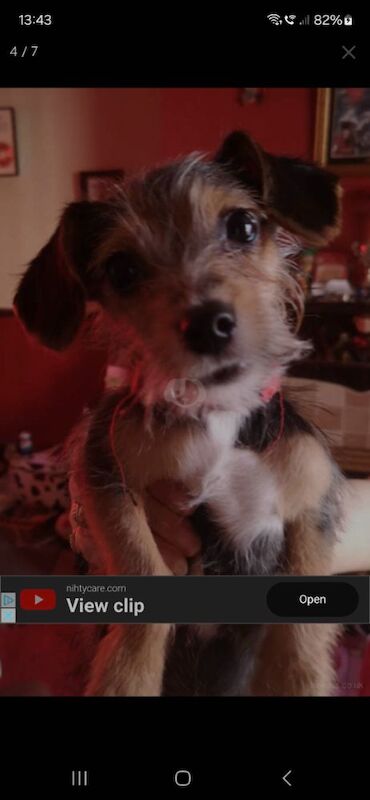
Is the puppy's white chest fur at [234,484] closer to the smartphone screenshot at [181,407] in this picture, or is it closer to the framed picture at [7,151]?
the smartphone screenshot at [181,407]

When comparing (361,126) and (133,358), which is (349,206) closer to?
(361,126)

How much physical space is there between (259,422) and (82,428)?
0.67 feet

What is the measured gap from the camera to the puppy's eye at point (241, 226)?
0.66 metres

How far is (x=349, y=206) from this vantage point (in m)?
0.69

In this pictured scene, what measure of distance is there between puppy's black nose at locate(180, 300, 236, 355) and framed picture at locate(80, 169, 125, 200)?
0.21 m

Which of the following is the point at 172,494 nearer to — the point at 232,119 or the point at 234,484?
the point at 234,484

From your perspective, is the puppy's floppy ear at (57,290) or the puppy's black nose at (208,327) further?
the puppy's floppy ear at (57,290)

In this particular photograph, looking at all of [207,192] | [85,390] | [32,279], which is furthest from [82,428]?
[207,192]
